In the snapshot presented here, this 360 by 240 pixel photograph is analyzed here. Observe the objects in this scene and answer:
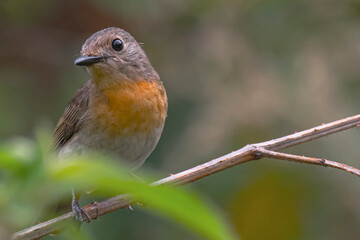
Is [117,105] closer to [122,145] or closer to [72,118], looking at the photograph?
[122,145]

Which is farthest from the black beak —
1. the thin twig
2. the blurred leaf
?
the blurred leaf

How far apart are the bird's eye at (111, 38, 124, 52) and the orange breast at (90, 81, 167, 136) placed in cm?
27

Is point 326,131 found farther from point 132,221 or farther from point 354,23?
point 354,23

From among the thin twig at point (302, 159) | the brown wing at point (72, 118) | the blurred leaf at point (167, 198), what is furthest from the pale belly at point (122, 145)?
the blurred leaf at point (167, 198)

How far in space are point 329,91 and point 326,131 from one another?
1.74m

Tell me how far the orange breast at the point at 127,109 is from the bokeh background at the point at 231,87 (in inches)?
16.0

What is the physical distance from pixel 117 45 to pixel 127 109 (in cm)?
49

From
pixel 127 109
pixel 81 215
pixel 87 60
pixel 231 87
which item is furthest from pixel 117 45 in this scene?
pixel 81 215

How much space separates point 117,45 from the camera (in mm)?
4051

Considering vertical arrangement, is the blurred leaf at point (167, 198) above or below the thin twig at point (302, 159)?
below

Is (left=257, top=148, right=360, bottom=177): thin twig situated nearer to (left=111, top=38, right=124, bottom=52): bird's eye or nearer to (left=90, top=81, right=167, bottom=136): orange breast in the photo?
(left=90, top=81, right=167, bottom=136): orange breast

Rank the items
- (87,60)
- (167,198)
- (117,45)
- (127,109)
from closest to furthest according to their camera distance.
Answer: (167,198), (87,60), (127,109), (117,45)

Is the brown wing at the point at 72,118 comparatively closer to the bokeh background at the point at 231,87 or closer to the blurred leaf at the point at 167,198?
the bokeh background at the point at 231,87

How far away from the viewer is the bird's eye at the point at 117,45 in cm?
403
